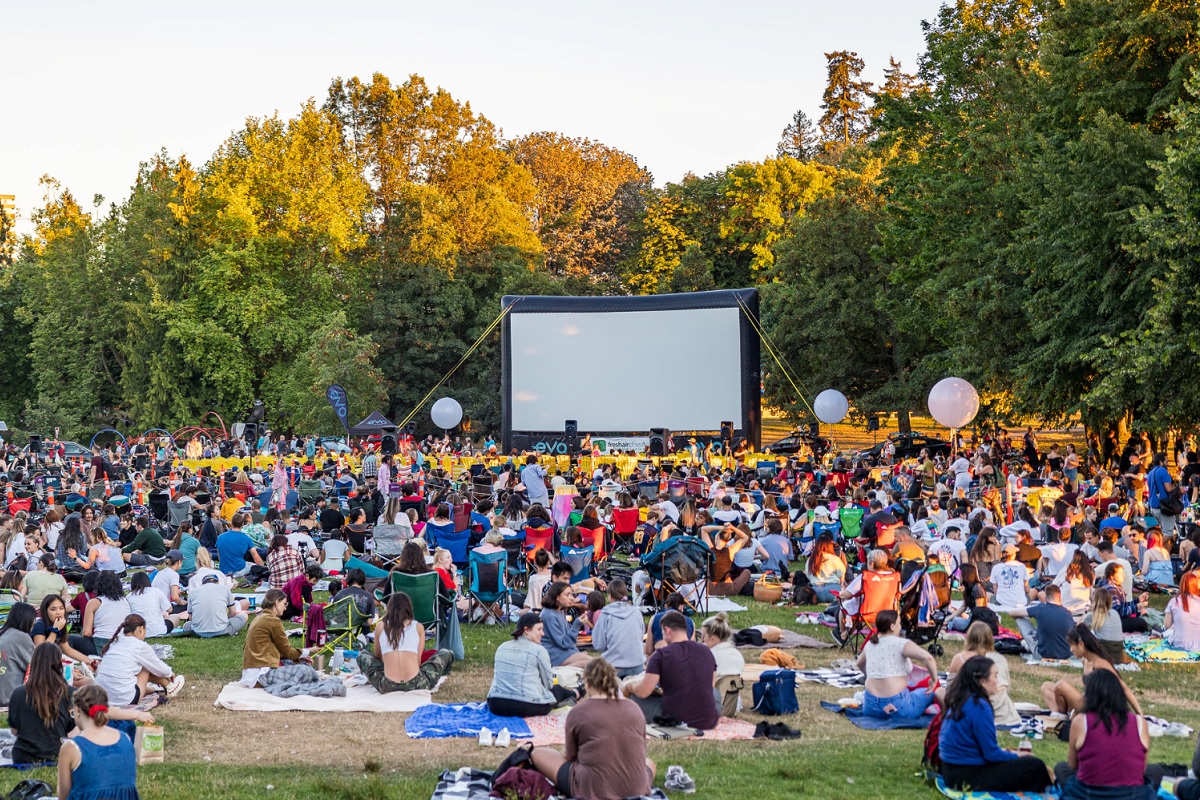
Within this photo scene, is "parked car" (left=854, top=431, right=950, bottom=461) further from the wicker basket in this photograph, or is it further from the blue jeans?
the blue jeans

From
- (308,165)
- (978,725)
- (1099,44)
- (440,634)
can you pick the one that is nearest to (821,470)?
(1099,44)

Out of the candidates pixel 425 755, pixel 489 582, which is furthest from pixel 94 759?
pixel 489 582

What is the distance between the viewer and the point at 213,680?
8.45m

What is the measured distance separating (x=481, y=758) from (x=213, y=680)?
2.72 m

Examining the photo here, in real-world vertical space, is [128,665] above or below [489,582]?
below

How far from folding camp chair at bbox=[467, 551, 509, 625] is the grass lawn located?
6.31ft

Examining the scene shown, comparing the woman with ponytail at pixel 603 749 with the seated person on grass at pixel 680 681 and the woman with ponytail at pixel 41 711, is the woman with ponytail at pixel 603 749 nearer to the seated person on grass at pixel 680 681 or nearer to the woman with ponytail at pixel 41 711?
the seated person on grass at pixel 680 681

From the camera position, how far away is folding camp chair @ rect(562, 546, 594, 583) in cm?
1097

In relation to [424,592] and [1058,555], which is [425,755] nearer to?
[424,592]

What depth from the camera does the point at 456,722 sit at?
7.28 meters

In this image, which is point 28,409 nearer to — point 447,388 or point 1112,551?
point 447,388

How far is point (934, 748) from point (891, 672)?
117 cm

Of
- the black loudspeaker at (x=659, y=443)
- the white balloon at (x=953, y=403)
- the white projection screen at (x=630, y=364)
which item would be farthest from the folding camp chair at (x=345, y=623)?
the white projection screen at (x=630, y=364)

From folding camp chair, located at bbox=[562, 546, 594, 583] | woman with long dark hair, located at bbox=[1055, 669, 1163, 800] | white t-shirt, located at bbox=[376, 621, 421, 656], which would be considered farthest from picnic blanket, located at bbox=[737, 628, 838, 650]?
woman with long dark hair, located at bbox=[1055, 669, 1163, 800]
